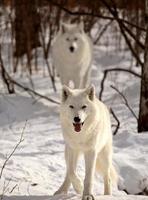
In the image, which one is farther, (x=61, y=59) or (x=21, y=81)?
(x=21, y=81)

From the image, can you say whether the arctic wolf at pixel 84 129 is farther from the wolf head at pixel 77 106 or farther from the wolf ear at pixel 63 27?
the wolf ear at pixel 63 27

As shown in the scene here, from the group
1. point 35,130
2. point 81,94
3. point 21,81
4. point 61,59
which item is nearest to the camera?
point 81,94

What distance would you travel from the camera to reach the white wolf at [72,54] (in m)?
9.84

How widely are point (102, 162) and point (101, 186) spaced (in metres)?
0.74

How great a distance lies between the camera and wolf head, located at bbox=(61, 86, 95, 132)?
4.13 meters

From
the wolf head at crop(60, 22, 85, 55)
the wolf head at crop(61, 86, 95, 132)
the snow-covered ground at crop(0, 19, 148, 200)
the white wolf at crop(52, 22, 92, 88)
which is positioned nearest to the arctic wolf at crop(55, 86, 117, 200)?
the wolf head at crop(61, 86, 95, 132)

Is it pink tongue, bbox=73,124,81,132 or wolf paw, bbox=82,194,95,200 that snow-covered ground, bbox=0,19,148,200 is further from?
pink tongue, bbox=73,124,81,132

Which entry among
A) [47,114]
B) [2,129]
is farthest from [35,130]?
[47,114]

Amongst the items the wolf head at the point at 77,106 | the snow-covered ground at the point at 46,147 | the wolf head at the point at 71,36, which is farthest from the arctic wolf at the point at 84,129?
the wolf head at the point at 71,36

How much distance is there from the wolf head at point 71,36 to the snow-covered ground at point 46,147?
3.08 ft

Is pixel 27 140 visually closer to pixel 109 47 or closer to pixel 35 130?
pixel 35 130

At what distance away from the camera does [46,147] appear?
6449 millimetres

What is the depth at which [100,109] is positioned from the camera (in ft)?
14.8

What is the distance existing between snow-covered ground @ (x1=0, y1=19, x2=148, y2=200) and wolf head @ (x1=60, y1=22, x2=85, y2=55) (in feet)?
3.08
